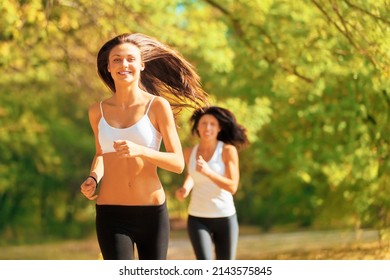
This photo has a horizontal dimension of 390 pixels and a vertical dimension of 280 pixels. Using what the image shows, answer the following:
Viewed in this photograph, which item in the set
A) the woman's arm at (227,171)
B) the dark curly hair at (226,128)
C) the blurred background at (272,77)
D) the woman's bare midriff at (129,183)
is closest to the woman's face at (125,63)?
the woman's bare midriff at (129,183)

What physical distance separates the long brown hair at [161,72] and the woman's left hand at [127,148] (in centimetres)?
97

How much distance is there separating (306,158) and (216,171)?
6607 mm

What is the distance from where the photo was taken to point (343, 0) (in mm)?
8469

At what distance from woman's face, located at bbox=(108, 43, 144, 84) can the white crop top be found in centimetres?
26

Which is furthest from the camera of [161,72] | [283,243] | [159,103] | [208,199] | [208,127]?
[283,243]

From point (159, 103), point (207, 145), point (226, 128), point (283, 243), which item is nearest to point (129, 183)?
point (159, 103)

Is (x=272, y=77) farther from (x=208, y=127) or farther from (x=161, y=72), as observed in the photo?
(x=161, y=72)

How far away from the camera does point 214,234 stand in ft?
23.7

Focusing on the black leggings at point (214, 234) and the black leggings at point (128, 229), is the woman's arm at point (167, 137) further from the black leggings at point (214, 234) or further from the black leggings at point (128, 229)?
the black leggings at point (214, 234)

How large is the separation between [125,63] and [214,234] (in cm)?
222

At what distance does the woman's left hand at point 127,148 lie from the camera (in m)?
4.94

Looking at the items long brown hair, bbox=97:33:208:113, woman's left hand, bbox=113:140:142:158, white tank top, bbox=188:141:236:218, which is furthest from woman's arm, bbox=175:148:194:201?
woman's left hand, bbox=113:140:142:158

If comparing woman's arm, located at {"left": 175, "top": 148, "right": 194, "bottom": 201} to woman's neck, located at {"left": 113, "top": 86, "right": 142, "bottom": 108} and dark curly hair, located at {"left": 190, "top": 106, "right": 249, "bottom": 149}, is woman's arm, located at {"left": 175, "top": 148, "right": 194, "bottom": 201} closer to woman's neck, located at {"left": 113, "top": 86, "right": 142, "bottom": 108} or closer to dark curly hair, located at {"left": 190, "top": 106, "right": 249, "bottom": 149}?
dark curly hair, located at {"left": 190, "top": 106, "right": 249, "bottom": 149}

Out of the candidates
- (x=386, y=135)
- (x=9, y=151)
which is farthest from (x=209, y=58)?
(x=9, y=151)
